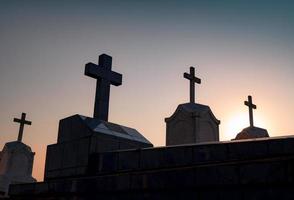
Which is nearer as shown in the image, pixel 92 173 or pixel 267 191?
pixel 267 191

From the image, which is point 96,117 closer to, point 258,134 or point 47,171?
point 47,171

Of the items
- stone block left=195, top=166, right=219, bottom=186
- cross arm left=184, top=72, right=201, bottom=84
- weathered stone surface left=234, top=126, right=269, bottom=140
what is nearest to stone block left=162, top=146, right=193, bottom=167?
stone block left=195, top=166, right=219, bottom=186

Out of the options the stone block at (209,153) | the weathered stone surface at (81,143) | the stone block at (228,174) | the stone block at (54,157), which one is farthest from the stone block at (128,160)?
the stone block at (54,157)

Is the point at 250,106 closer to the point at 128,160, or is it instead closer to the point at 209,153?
the point at 128,160

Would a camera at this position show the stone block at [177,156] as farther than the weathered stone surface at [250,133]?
No

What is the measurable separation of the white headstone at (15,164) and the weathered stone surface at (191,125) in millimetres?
10953

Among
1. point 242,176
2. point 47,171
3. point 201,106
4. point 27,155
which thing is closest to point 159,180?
point 242,176

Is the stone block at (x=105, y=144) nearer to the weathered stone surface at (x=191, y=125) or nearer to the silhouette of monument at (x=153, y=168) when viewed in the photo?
the silhouette of monument at (x=153, y=168)

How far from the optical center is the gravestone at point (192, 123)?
14938 mm

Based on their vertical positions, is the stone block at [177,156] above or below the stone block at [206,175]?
above

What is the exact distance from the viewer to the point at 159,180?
507 centimetres

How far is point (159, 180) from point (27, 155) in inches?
767

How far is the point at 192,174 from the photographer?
4.80m

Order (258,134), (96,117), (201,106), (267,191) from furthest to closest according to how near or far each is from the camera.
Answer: (258,134) → (201,106) → (96,117) → (267,191)
